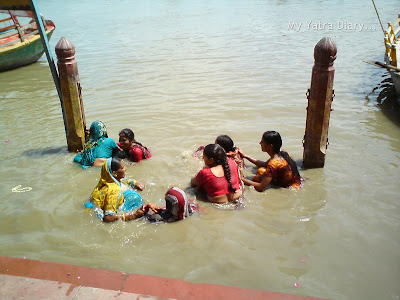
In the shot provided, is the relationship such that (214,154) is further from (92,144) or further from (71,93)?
(71,93)

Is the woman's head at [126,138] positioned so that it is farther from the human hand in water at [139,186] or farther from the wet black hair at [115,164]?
the wet black hair at [115,164]

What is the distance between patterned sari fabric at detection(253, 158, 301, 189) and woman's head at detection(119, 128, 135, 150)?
84.5 inches

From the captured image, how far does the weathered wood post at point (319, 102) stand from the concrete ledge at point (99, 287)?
2.82 metres

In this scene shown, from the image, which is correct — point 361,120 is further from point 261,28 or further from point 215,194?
point 261,28

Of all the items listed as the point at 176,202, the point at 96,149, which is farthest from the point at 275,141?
the point at 96,149

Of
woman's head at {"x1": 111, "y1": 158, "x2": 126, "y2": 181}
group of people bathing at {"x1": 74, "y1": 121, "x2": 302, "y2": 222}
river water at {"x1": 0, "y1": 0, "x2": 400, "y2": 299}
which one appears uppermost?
woman's head at {"x1": 111, "y1": 158, "x2": 126, "y2": 181}

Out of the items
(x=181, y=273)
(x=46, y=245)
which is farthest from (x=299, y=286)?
(x=46, y=245)

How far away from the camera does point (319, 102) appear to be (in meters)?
4.79

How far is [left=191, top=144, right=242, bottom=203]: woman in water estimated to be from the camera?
14.0 feet

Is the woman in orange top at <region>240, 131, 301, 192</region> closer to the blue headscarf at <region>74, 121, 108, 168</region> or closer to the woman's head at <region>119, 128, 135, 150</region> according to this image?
the woman's head at <region>119, 128, 135, 150</region>

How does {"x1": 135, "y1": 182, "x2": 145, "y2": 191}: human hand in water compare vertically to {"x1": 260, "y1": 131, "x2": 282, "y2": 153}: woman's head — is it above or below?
below

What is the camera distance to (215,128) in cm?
702

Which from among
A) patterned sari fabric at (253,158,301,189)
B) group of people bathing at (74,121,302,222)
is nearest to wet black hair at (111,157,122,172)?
group of people bathing at (74,121,302,222)

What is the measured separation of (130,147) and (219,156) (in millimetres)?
1983
